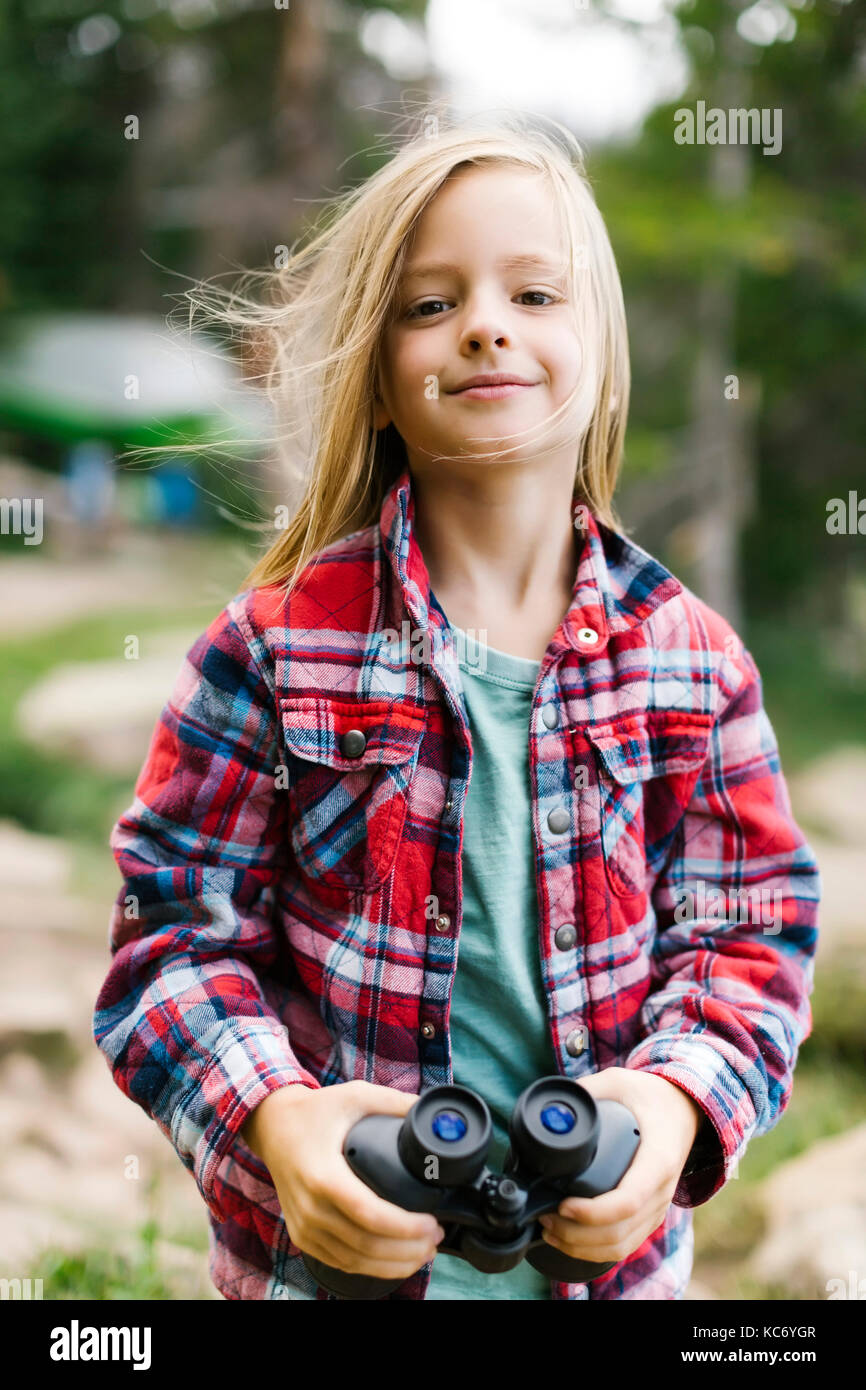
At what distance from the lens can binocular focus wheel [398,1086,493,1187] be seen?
1.00 meters

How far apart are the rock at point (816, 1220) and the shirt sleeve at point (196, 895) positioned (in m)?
1.33

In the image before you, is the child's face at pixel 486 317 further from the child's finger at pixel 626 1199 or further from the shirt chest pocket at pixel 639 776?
the child's finger at pixel 626 1199

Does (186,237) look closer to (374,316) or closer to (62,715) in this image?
(62,715)

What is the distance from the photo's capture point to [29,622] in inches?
326

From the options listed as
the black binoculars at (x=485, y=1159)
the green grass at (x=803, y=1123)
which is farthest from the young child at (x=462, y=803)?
the green grass at (x=803, y=1123)

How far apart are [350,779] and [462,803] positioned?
12 cm

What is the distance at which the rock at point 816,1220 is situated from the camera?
2102 millimetres

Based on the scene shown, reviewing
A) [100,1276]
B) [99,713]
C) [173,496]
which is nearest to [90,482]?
[173,496]

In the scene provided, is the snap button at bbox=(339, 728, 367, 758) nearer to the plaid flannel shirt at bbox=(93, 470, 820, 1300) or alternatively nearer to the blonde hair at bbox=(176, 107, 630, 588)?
the plaid flannel shirt at bbox=(93, 470, 820, 1300)

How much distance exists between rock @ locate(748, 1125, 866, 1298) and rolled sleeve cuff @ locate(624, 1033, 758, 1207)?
103 centimetres

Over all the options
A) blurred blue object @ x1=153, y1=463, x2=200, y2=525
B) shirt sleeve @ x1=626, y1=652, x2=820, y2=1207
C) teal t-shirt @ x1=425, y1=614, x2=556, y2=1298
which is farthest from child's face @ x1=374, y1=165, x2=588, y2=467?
blurred blue object @ x1=153, y1=463, x2=200, y2=525

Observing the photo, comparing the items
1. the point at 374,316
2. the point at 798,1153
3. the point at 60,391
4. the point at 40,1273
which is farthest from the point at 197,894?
the point at 60,391

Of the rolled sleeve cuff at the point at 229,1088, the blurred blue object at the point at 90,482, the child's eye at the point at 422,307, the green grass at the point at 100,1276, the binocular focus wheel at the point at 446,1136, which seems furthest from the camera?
the blurred blue object at the point at 90,482

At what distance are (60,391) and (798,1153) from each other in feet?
37.3
